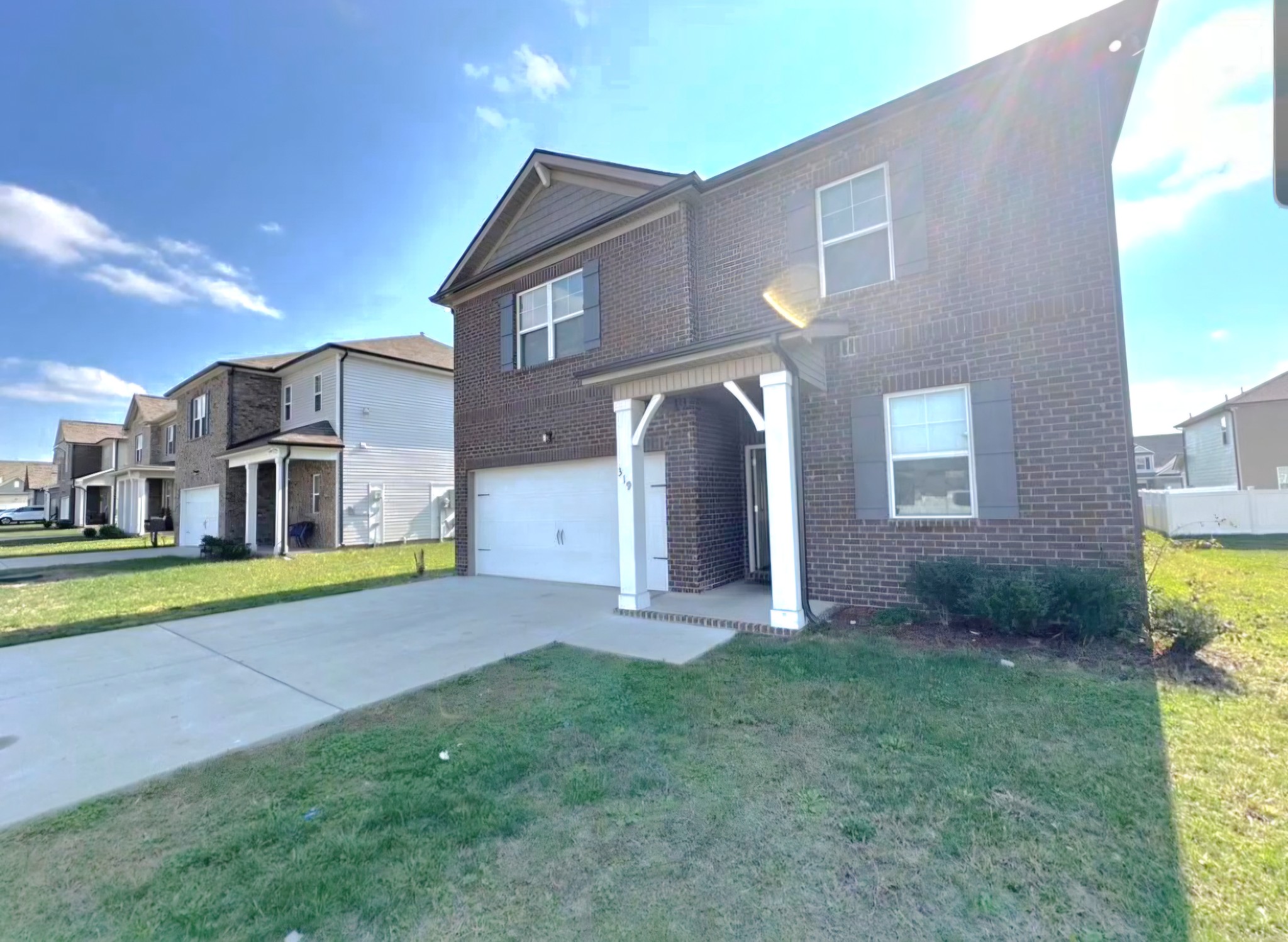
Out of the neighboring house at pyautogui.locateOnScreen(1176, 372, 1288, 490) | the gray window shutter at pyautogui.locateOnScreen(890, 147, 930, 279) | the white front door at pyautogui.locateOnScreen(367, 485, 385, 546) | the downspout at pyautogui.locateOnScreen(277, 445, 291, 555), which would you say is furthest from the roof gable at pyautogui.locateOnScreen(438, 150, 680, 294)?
the neighboring house at pyautogui.locateOnScreen(1176, 372, 1288, 490)

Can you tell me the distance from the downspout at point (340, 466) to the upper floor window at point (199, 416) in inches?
306

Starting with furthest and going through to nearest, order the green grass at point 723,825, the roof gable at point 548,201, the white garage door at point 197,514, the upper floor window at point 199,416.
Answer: the upper floor window at point 199,416, the white garage door at point 197,514, the roof gable at point 548,201, the green grass at point 723,825

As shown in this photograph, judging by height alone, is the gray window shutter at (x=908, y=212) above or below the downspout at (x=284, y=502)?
above

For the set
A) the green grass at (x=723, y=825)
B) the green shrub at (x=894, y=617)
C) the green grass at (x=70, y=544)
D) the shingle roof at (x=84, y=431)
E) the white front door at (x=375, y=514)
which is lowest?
the green grass at (x=723, y=825)

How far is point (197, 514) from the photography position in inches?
894

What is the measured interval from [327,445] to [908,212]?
56.6 feet

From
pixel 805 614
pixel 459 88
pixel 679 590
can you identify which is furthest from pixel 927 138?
pixel 459 88

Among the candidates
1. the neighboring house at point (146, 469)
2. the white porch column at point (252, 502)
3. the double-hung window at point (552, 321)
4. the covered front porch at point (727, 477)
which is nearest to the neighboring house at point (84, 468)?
the neighboring house at point (146, 469)

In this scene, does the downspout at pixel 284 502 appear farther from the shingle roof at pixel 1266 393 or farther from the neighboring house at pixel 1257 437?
the shingle roof at pixel 1266 393

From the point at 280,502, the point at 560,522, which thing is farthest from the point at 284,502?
the point at 560,522

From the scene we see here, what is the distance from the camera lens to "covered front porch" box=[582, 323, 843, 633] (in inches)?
245

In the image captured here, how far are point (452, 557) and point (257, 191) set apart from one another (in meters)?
10.1

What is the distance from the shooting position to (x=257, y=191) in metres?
12.8

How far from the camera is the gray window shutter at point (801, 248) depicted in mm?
7531
